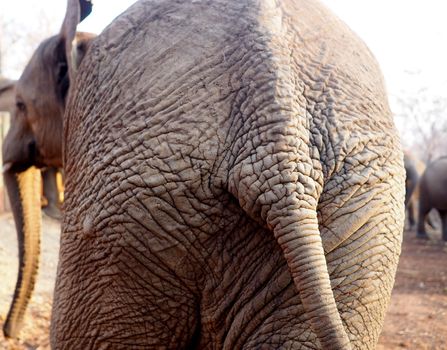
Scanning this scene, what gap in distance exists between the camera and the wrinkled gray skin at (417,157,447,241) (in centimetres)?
1166

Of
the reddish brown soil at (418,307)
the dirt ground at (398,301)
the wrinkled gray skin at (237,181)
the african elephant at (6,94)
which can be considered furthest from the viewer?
the reddish brown soil at (418,307)

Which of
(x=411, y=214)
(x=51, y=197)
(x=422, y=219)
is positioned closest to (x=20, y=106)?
(x=51, y=197)

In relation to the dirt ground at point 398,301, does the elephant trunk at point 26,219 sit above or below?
above

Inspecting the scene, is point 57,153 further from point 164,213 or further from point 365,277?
point 365,277

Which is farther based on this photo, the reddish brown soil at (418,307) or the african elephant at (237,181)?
the reddish brown soil at (418,307)

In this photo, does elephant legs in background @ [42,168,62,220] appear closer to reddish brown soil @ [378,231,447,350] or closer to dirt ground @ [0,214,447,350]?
dirt ground @ [0,214,447,350]

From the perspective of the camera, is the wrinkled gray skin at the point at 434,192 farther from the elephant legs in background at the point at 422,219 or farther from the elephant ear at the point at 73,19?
the elephant ear at the point at 73,19

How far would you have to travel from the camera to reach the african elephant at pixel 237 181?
1478mm

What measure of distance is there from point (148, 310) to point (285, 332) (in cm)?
38

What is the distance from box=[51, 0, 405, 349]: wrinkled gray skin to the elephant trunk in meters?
1.59

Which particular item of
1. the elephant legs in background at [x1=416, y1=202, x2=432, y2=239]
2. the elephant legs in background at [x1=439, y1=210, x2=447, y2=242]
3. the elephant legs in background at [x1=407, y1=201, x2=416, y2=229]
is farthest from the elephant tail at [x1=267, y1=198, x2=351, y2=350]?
the elephant legs in background at [x1=407, y1=201, x2=416, y2=229]

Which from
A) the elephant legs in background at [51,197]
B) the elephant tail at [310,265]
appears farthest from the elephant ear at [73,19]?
the elephant legs in background at [51,197]

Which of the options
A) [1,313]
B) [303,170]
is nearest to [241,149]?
[303,170]

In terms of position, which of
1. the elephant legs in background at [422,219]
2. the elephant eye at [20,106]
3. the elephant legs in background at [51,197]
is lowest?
the elephant legs in background at [422,219]
